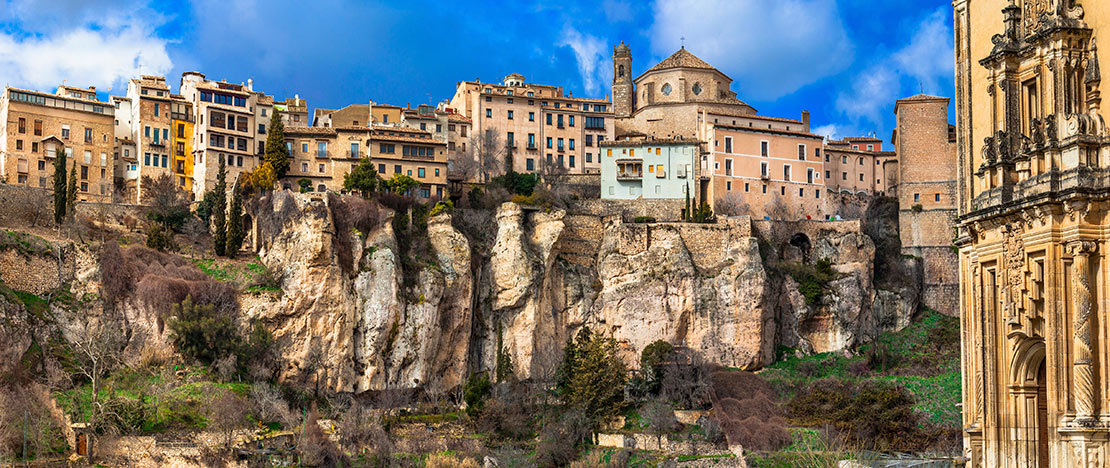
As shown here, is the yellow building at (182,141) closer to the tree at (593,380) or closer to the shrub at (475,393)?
the shrub at (475,393)

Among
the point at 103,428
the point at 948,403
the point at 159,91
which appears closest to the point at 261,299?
the point at 103,428

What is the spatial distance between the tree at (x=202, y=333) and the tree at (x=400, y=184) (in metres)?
15.4

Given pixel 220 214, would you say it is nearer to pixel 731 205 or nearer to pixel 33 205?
pixel 33 205

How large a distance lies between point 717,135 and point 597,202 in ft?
29.0

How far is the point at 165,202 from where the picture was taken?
2682 inches

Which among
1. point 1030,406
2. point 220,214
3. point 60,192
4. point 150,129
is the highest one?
point 150,129

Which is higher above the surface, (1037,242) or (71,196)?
(71,196)

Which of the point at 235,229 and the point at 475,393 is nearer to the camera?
the point at 475,393

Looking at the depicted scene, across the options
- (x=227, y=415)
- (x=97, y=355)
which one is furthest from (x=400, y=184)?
(x=227, y=415)

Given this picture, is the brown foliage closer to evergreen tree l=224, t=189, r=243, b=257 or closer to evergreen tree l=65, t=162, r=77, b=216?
evergreen tree l=224, t=189, r=243, b=257

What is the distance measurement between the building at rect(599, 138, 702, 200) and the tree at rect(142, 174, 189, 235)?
23.9m

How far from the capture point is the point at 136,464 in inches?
2004

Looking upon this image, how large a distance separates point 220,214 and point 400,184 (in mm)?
10524

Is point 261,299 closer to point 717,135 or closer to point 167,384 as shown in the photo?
point 167,384
